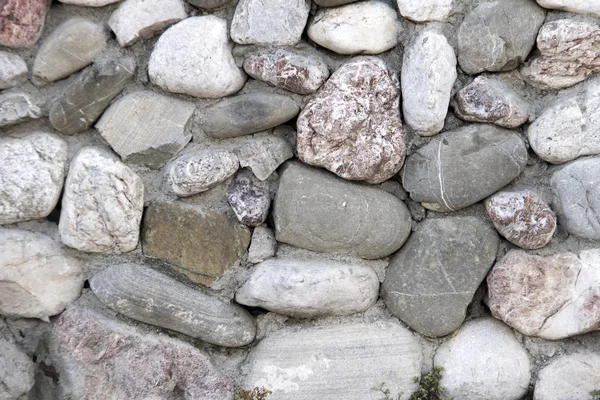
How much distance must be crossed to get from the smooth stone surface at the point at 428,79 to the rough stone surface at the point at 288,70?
0.22 metres

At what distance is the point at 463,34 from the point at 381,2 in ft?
0.72

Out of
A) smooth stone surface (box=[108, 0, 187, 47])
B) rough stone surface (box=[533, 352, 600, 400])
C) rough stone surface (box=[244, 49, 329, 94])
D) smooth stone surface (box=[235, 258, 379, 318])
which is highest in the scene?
smooth stone surface (box=[108, 0, 187, 47])

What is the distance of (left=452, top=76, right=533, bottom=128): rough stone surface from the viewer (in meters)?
1.61

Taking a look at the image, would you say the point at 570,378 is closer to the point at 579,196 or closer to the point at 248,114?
the point at 579,196

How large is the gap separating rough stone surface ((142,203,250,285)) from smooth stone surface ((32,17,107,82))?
402 millimetres

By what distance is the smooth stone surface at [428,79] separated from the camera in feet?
5.22

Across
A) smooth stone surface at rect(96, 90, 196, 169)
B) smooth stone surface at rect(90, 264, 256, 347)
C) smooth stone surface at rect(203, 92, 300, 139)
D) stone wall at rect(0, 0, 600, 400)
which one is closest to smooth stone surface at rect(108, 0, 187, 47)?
stone wall at rect(0, 0, 600, 400)

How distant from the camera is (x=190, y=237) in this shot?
1670mm

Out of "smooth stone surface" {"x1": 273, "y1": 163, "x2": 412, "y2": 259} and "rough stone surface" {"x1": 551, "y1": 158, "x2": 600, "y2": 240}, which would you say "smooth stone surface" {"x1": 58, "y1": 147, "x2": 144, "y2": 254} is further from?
"rough stone surface" {"x1": 551, "y1": 158, "x2": 600, "y2": 240}

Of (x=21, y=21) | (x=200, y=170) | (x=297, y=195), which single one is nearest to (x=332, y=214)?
(x=297, y=195)

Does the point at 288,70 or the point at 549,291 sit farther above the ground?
the point at 288,70

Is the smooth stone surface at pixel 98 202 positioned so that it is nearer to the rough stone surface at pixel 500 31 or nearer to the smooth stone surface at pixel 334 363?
the smooth stone surface at pixel 334 363

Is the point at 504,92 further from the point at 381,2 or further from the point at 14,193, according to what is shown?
the point at 14,193

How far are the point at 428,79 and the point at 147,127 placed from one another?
713 mm
